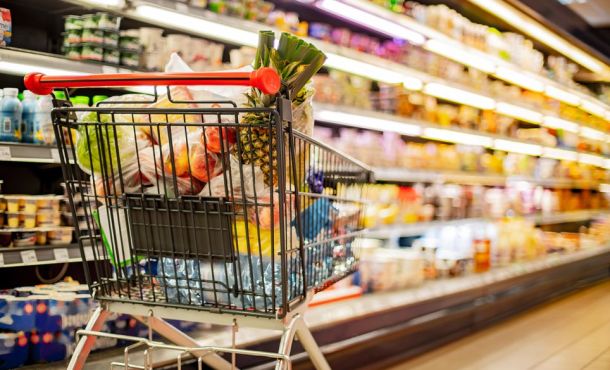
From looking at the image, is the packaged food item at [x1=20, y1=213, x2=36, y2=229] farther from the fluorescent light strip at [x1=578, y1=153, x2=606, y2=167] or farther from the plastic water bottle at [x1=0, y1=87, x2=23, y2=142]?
the fluorescent light strip at [x1=578, y1=153, x2=606, y2=167]

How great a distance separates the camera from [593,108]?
7.50 m

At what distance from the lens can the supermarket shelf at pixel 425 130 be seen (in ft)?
11.6

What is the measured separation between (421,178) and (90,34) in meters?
2.47

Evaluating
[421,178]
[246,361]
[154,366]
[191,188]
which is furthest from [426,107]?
[191,188]

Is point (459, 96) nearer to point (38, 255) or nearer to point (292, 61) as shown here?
point (38, 255)

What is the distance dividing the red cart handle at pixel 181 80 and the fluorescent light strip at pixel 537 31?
396 cm

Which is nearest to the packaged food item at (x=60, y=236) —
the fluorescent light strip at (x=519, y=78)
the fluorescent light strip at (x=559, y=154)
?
the fluorescent light strip at (x=519, y=78)

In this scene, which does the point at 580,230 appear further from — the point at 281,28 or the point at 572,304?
the point at 281,28

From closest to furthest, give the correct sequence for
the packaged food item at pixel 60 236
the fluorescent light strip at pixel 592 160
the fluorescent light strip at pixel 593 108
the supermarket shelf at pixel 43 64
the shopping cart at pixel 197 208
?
the shopping cart at pixel 197 208, the supermarket shelf at pixel 43 64, the packaged food item at pixel 60 236, the fluorescent light strip at pixel 593 108, the fluorescent light strip at pixel 592 160

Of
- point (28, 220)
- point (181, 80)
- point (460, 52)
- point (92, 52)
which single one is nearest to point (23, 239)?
point (28, 220)

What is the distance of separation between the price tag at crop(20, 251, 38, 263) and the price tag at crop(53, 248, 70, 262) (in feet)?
0.23

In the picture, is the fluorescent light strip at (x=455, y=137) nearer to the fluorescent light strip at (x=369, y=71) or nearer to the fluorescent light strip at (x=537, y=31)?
the fluorescent light strip at (x=369, y=71)

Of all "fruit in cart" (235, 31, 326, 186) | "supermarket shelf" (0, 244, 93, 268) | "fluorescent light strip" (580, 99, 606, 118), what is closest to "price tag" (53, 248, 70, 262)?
"supermarket shelf" (0, 244, 93, 268)

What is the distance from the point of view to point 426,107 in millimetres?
4555
